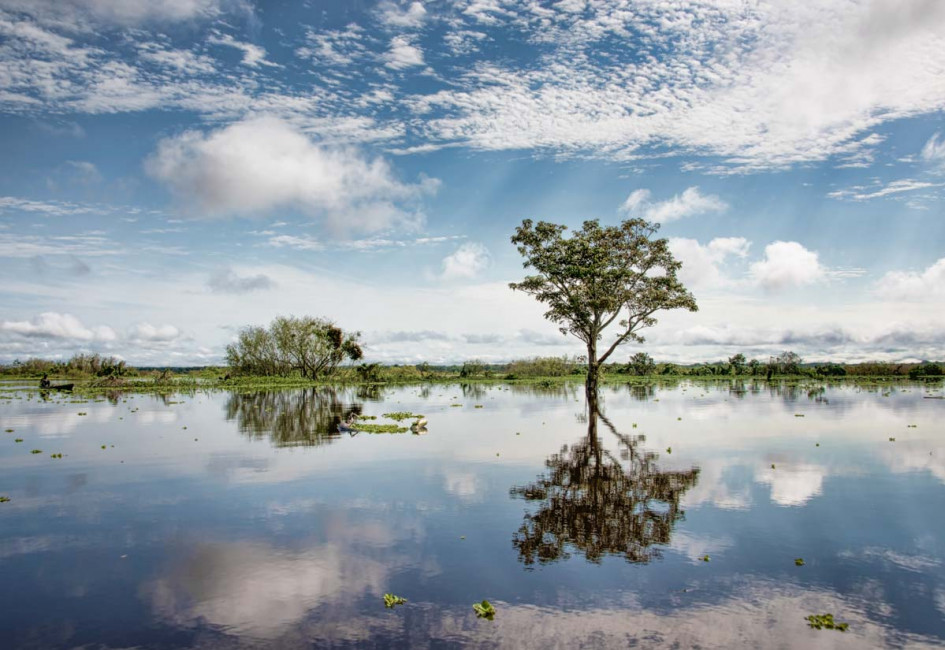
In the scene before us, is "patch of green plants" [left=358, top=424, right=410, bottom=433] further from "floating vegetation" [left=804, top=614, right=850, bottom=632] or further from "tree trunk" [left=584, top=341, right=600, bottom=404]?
"tree trunk" [left=584, top=341, right=600, bottom=404]

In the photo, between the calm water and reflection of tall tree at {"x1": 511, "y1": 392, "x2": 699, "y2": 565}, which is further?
reflection of tall tree at {"x1": 511, "y1": 392, "x2": 699, "y2": 565}

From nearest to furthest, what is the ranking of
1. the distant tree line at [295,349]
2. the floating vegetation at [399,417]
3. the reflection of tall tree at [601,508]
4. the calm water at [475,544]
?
the calm water at [475,544]
the reflection of tall tree at [601,508]
the floating vegetation at [399,417]
the distant tree line at [295,349]

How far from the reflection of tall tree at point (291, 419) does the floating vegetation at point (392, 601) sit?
14786 mm

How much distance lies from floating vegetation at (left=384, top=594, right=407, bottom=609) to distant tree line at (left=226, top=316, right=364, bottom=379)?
242ft

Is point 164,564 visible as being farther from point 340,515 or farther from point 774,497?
point 774,497

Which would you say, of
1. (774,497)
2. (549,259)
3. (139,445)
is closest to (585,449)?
(774,497)

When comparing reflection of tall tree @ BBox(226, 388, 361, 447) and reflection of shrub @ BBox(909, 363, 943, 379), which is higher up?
reflection of shrub @ BBox(909, 363, 943, 379)

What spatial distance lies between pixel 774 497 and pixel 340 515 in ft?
32.5

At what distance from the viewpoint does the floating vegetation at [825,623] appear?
707 centimetres

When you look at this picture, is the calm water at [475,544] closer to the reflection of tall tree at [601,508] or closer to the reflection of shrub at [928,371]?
the reflection of tall tree at [601,508]

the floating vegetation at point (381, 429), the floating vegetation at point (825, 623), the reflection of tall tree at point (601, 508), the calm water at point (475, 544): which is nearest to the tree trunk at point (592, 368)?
the floating vegetation at point (381, 429)

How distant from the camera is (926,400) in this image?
140 feet

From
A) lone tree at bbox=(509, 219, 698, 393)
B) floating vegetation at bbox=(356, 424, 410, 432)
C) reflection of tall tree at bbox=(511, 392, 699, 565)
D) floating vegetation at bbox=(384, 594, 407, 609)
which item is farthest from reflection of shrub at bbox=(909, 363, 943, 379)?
floating vegetation at bbox=(384, 594, 407, 609)

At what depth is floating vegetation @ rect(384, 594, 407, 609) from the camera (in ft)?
25.6
